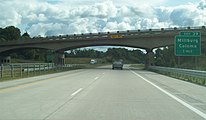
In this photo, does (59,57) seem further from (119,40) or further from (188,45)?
(188,45)

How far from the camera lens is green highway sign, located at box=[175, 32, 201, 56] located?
3606 cm

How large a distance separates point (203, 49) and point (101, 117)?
81891mm

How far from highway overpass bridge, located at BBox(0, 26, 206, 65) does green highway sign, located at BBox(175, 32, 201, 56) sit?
28427 mm

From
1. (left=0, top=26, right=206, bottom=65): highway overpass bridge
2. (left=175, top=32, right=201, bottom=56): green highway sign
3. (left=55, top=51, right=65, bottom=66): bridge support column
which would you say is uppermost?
(left=0, top=26, right=206, bottom=65): highway overpass bridge

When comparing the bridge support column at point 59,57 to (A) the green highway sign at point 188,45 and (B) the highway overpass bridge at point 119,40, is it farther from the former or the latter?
(A) the green highway sign at point 188,45

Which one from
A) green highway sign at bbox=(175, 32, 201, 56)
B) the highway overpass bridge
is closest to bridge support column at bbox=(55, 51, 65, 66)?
the highway overpass bridge

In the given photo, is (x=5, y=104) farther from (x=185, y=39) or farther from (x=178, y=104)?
(x=185, y=39)

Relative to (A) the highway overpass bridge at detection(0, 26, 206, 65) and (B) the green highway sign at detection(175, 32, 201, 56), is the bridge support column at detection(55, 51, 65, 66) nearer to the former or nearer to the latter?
(A) the highway overpass bridge at detection(0, 26, 206, 65)

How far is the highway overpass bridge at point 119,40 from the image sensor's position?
6738cm

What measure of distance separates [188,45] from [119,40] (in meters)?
37.7

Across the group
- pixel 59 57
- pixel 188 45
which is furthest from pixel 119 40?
pixel 188 45

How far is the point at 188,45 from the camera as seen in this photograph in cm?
3647

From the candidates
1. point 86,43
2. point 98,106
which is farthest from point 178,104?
point 86,43

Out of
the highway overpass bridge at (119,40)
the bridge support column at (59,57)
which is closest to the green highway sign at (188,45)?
the highway overpass bridge at (119,40)
